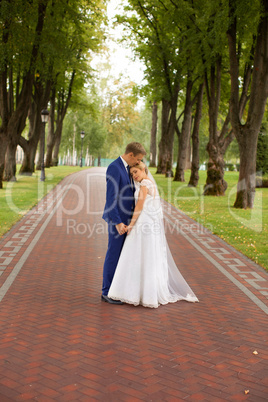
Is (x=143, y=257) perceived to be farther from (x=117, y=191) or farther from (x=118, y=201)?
(x=117, y=191)

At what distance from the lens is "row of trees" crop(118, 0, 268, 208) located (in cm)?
1680

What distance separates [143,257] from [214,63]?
18285 mm

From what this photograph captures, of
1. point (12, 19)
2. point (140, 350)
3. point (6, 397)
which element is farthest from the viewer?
point (12, 19)

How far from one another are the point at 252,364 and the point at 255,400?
73 cm

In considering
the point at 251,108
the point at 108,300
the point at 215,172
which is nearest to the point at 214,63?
the point at 215,172

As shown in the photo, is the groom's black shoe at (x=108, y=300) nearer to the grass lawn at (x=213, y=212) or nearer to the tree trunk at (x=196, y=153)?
the grass lawn at (x=213, y=212)

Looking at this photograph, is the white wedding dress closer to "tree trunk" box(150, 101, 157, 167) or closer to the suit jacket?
the suit jacket

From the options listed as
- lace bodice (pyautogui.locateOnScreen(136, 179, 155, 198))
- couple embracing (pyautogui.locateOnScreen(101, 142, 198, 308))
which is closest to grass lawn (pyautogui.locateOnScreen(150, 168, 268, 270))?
couple embracing (pyautogui.locateOnScreen(101, 142, 198, 308))

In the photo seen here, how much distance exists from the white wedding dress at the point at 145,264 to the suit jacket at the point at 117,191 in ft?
0.53

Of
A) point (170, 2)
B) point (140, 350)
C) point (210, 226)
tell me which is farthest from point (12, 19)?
point (140, 350)

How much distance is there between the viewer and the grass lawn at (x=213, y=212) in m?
11.9

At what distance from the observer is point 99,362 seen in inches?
183

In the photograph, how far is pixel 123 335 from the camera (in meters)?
5.43

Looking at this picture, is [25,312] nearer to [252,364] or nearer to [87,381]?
[87,381]
